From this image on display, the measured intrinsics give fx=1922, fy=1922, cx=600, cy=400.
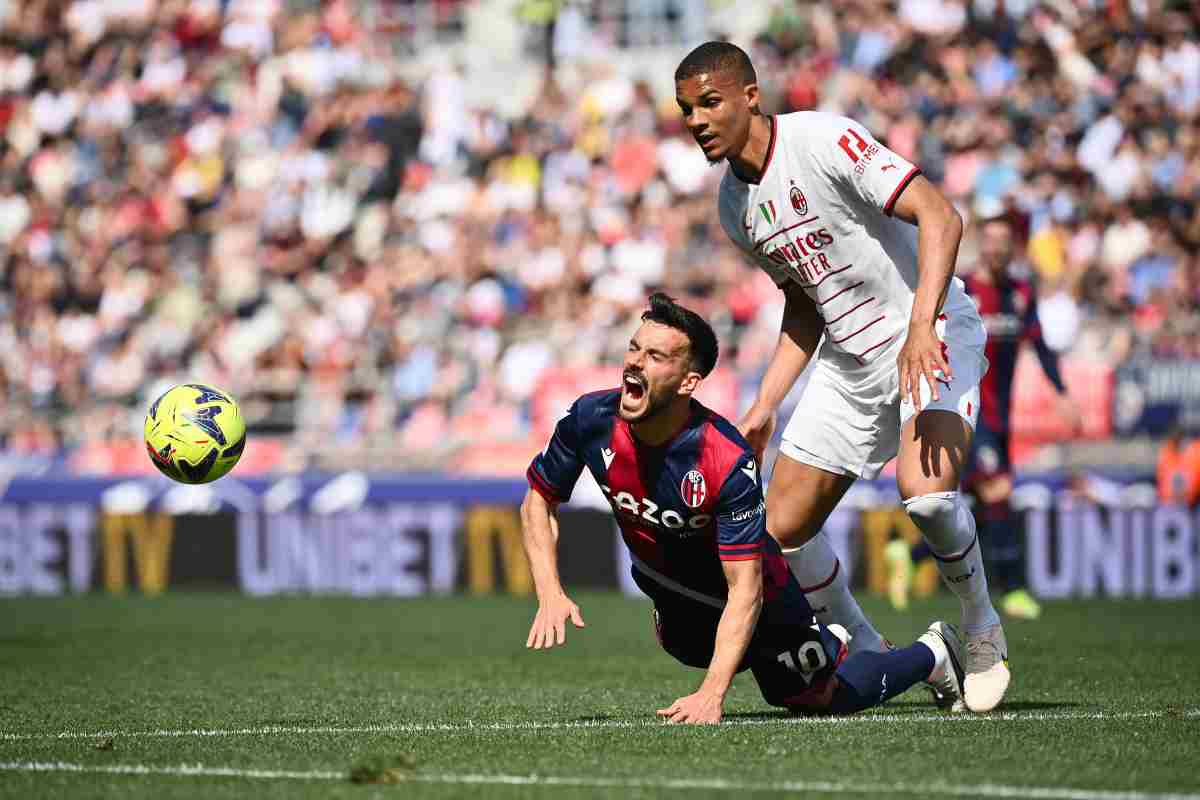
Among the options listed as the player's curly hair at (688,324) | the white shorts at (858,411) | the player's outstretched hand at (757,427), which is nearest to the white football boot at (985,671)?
the white shorts at (858,411)

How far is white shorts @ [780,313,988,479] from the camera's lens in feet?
24.1

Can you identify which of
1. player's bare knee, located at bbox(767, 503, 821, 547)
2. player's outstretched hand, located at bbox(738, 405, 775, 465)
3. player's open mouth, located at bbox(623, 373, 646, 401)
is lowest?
player's bare knee, located at bbox(767, 503, 821, 547)

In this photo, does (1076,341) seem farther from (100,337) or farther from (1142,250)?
(100,337)

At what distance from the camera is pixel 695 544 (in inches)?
269

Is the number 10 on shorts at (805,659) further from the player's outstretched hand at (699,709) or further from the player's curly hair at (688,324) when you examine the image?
the player's curly hair at (688,324)

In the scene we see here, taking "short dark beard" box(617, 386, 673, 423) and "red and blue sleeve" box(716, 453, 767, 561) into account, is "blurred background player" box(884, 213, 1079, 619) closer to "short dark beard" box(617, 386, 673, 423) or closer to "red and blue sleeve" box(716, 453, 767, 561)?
"red and blue sleeve" box(716, 453, 767, 561)

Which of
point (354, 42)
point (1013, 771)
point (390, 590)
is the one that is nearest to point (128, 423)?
point (390, 590)

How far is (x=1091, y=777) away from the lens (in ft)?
17.8

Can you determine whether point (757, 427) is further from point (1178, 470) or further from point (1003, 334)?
point (1178, 470)

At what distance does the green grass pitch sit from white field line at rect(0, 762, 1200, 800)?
0.02 m

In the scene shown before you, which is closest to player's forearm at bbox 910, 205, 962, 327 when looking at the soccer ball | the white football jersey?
the white football jersey

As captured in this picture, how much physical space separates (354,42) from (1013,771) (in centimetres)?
2071

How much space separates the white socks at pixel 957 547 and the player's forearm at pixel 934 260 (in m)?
0.70

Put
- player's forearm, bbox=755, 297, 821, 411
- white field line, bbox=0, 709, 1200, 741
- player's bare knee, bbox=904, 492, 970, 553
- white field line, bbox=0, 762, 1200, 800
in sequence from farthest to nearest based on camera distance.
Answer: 1. player's forearm, bbox=755, 297, 821, 411
2. player's bare knee, bbox=904, 492, 970, 553
3. white field line, bbox=0, 709, 1200, 741
4. white field line, bbox=0, 762, 1200, 800
